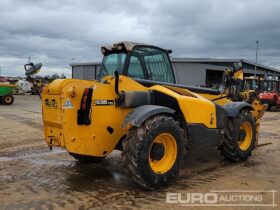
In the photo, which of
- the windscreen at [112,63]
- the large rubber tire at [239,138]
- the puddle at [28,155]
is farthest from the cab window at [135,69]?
the puddle at [28,155]

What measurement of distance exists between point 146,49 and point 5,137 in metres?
5.73

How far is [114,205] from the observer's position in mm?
4793

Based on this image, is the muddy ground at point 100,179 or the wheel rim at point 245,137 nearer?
the muddy ground at point 100,179

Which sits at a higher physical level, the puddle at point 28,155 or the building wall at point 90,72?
the building wall at point 90,72

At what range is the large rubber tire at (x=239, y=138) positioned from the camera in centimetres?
718

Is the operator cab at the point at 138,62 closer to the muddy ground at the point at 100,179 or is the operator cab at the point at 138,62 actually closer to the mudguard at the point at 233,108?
the mudguard at the point at 233,108

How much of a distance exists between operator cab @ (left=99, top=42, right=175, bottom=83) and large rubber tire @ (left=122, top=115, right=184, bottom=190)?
1.14 m

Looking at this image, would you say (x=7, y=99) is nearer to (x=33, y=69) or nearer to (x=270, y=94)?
(x=270, y=94)

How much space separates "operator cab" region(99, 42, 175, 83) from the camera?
245 inches

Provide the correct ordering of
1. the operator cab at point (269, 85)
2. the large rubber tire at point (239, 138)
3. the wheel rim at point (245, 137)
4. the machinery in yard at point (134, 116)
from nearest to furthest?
the machinery in yard at point (134, 116) < the large rubber tire at point (239, 138) < the wheel rim at point (245, 137) < the operator cab at point (269, 85)

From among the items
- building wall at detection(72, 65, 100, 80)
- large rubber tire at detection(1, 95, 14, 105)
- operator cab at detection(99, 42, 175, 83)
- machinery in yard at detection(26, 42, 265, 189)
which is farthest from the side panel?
large rubber tire at detection(1, 95, 14, 105)

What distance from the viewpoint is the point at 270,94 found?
80.4ft

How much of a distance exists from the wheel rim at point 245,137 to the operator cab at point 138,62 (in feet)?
5.88

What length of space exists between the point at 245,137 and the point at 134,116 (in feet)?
10.5
